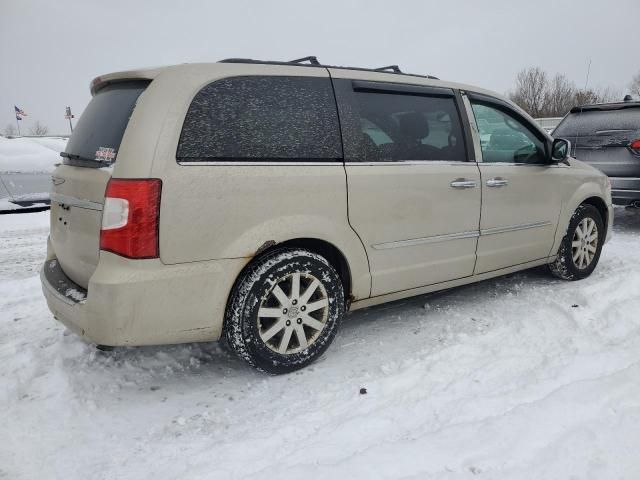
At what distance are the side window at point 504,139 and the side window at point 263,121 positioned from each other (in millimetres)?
1404

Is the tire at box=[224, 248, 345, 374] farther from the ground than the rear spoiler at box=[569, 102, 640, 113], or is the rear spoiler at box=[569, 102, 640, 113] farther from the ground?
the rear spoiler at box=[569, 102, 640, 113]

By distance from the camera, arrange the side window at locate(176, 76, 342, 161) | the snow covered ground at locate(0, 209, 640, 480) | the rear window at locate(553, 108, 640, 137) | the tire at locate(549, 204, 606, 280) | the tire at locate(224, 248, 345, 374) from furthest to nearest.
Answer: the rear window at locate(553, 108, 640, 137) → the tire at locate(549, 204, 606, 280) → the tire at locate(224, 248, 345, 374) → the side window at locate(176, 76, 342, 161) → the snow covered ground at locate(0, 209, 640, 480)

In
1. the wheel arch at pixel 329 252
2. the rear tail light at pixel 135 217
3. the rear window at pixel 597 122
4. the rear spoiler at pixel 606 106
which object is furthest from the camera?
the rear spoiler at pixel 606 106

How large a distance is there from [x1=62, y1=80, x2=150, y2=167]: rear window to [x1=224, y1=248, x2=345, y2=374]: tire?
3.23 feet

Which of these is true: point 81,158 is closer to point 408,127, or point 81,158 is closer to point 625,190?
point 408,127

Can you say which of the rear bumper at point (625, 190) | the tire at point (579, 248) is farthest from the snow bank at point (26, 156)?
the rear bumper at point (625, 190)

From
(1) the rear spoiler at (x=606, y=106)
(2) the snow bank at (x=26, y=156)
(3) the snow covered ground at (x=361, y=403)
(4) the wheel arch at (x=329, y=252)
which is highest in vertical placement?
(1) the rear spoiler at (x=606, y=106)

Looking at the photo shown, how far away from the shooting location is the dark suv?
6293mm

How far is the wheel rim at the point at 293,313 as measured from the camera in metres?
2.78

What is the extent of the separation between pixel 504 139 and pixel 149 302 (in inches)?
119

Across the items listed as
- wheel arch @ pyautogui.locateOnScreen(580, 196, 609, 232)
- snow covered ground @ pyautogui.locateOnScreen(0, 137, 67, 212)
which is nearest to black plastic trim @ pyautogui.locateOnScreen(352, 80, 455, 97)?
wheel arch @ pyautogui.locateOnScreen(580, 196, 609, 232)

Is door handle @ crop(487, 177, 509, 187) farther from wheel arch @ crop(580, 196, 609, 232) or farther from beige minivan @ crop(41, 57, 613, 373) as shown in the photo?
wheel arch @ crop(580, 196, 609, 232)

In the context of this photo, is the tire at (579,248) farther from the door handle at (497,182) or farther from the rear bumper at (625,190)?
the rear bumper at (625,190)

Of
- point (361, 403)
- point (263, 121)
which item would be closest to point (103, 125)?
point (263, 121)
